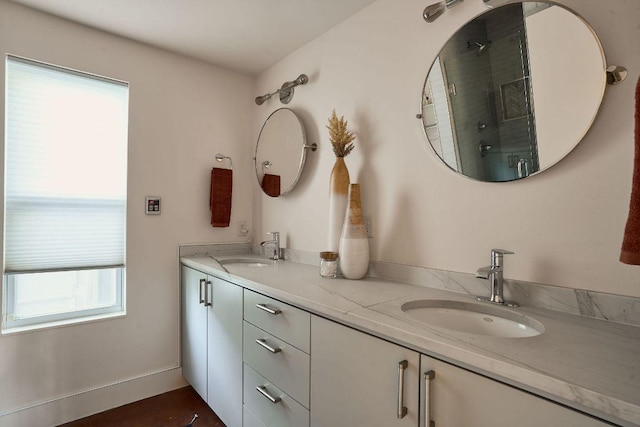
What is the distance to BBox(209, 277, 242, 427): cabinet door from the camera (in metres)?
1.62

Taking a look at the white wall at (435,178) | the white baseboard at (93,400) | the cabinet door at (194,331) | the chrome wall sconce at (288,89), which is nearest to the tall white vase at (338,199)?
the white wall at (435,178)

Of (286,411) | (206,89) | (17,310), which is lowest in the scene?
(286,411)

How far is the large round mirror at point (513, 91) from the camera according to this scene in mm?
1005

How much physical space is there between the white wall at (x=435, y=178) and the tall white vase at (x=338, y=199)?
0.09 metres

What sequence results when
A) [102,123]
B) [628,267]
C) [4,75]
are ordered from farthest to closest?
[102,123]
[4,75]
[628,267]

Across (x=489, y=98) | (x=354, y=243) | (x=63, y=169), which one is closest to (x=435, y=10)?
(x=489, y=98)

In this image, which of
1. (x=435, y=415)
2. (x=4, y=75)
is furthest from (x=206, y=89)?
(x=435, y=415)

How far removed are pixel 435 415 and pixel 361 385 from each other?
0.24 m

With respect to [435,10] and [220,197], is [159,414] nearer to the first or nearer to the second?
[220,197]

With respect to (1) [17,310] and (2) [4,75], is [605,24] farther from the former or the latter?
(1) [17,310]

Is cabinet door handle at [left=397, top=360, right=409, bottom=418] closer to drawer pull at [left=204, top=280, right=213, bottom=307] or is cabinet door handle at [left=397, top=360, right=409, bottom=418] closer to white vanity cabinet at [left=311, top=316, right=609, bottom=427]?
white vanity cabinet at [left=311, top=316, right=609, bottom=427]

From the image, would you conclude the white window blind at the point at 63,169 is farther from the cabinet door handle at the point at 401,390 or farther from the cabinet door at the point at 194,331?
the cabinet door handle at the point at 401,390

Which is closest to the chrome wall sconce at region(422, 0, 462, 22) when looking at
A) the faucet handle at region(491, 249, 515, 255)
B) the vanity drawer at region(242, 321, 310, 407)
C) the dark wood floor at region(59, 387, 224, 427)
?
the faucet handle at region(491, 249, 515, 255)

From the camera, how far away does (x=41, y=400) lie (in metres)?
1.79
